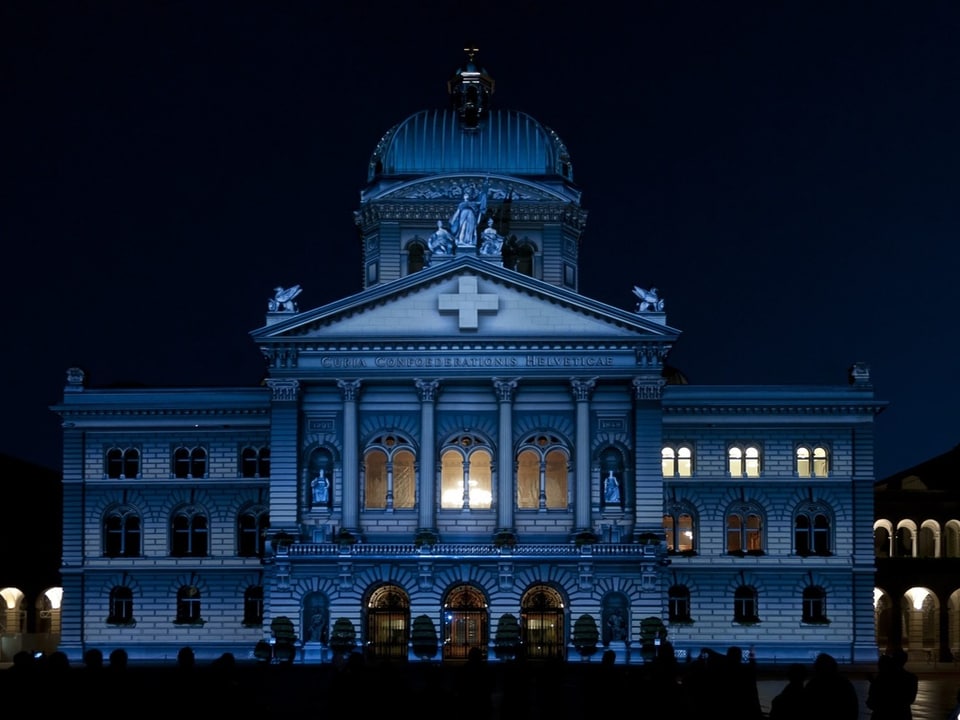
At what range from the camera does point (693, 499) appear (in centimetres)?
8306

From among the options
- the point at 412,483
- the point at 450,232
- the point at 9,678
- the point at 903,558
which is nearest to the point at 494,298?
the point at 450,232

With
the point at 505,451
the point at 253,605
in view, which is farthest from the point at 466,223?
the point at 253,605

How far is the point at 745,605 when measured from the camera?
270 ft

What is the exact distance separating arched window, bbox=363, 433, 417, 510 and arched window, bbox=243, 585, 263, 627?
8.83 m

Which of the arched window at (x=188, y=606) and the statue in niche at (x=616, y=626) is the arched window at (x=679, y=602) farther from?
the arched window at (x=188, y=606)

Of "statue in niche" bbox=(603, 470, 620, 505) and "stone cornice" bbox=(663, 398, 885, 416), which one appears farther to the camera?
"stone cornice" bbox=(663, 398, 885, 416)

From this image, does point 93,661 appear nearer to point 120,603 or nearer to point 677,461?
point 120,603

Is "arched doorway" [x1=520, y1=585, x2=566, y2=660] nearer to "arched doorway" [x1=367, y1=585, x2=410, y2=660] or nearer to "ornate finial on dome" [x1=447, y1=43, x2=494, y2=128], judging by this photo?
"arched doorway" [x1=367, y1=585, x2=410, y2=660]

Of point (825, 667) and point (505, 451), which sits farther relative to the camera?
point (505, 451)

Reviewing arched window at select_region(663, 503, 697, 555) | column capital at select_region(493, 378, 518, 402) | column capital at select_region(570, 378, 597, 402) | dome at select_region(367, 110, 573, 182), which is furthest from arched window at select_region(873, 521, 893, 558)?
column capital at select_region(493, 378, 518, 402)

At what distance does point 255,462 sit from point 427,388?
A: 1200 cm

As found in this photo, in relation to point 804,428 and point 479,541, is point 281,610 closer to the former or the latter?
point 479,541

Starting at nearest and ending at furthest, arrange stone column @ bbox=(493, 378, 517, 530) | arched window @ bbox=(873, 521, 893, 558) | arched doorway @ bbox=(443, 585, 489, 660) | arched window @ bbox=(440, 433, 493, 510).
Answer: arched doorway @ bbox=(443, 585, 489, 660)
stone column @ bbox=(493, 378, 517, 530)
arched window @ bbox=(440, 433, 493, 510)
arched window @ bbox=(873, 521, 893, 558)

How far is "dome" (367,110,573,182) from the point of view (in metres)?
91.6
